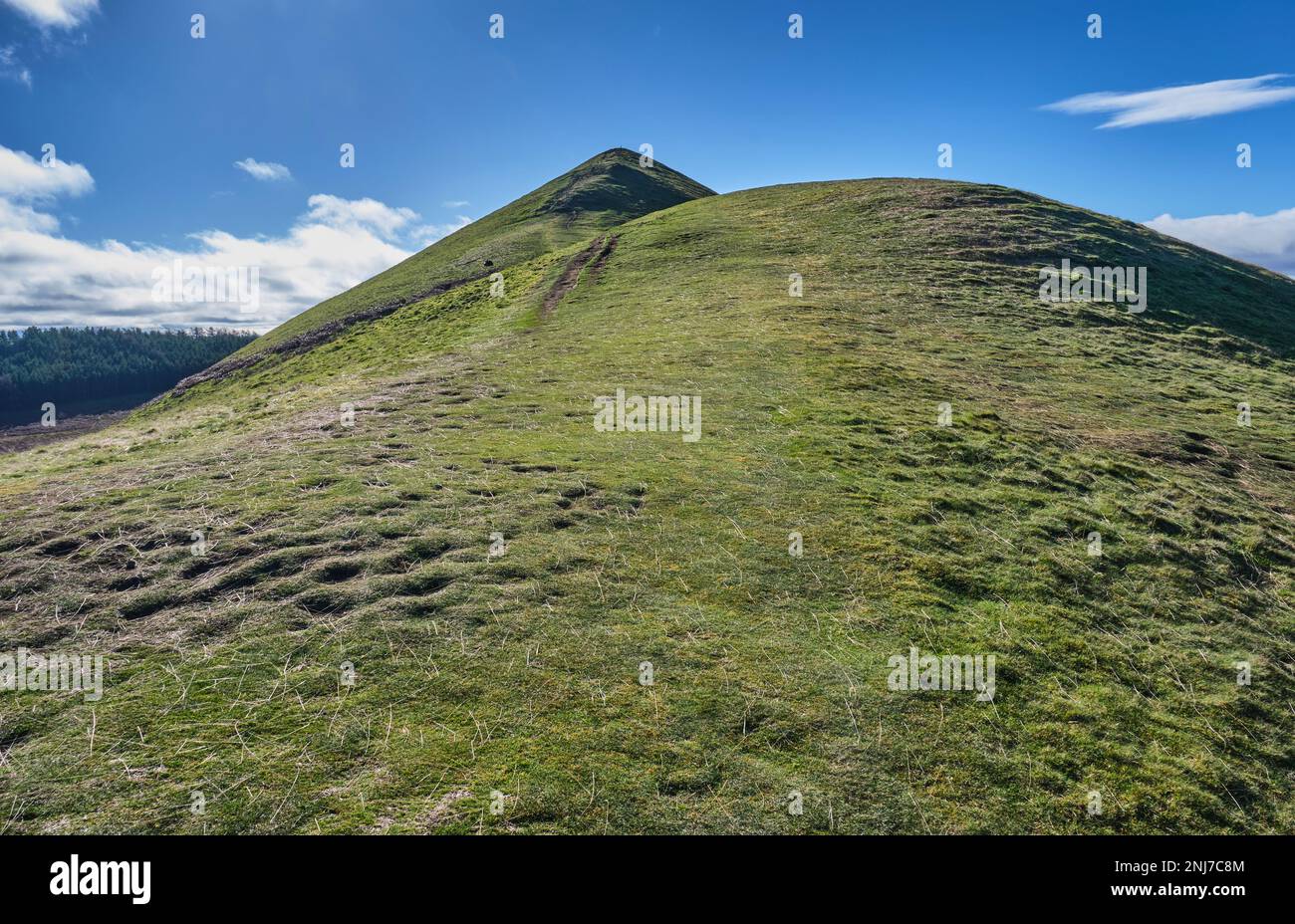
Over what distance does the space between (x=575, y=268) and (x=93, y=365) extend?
140903 millimetres

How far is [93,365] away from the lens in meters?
138

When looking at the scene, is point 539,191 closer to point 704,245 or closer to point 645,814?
point 704,245

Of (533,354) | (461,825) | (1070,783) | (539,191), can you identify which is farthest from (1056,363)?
(539,191)

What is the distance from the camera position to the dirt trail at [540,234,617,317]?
141 feet

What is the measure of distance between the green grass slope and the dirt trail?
6.91 m
